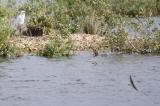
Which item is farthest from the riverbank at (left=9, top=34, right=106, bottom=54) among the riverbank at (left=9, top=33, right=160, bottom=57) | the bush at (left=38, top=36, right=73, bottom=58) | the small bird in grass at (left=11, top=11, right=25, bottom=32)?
the small bird in grass at (left=11, top=11, right=25, bottom=32)

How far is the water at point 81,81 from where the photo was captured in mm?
10320

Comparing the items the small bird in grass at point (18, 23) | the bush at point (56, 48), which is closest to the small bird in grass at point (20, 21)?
the small bird in grass at point (18, 23)

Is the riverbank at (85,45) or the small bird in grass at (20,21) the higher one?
the small bird in grass at (20,21)

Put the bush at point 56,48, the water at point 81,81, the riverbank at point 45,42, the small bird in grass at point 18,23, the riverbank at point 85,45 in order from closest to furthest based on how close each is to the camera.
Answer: the water at point 81,81 < the bush at point 56,48 < the riverbank at point 85,45 < the riverbank at point 45,42 < the small bird in grass at point 18,23

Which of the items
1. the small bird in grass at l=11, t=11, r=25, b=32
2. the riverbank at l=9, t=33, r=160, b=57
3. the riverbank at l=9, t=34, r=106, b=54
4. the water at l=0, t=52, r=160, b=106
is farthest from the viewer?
the small bird in grass at l=11, t=11, r=25, b=32

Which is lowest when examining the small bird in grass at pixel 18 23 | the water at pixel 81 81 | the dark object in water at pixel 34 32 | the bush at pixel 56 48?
the water at pixel 81 81

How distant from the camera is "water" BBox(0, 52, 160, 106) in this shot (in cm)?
1032

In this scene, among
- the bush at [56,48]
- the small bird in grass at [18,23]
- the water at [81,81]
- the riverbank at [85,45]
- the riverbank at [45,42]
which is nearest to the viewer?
the water at [81,81]

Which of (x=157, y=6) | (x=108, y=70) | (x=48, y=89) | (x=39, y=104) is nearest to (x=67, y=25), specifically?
(x=108, y=70)

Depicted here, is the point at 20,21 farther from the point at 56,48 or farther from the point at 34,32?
the point at 56,48

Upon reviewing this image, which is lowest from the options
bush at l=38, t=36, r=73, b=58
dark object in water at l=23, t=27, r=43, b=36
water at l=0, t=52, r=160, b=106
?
water at l=0, t=52, r=160, b=106

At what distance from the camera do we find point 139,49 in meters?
15.3

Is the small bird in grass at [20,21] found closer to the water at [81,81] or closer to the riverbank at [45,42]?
the riverbank at [45,42]

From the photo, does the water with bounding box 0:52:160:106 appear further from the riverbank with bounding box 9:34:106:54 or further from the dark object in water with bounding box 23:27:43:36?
the dark object in water with bounding box 23:27:43:36
